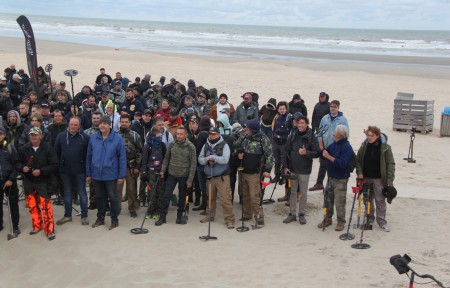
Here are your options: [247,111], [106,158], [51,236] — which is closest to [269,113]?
[247,111]

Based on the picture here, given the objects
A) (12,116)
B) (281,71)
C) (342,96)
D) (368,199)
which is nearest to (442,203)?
(368,199)

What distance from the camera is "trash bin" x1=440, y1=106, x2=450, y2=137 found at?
1603 centimetres

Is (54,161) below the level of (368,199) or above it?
above

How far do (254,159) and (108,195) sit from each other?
8.06 ft

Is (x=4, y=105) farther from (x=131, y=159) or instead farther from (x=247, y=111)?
(x=247, y=111)

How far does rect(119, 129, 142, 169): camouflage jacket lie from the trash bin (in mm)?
10746

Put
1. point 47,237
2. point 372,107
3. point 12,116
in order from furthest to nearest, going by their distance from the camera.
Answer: point 372,107 → point 12,116 → point 47,237

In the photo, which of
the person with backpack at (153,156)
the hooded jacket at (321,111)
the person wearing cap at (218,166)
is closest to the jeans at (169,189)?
the person with backpack at (153,156)

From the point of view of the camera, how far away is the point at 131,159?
9.11m

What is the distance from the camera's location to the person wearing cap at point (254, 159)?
8688 millimetres

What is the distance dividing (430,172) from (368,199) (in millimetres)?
4565

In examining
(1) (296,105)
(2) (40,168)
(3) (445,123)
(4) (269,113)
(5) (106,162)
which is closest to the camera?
(2) (40,168)

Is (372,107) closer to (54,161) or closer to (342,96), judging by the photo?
(342,96)

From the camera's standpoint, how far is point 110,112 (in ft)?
34.9
